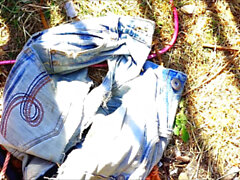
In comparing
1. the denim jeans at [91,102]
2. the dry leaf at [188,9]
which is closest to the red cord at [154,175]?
the denim jeans at [91,102]

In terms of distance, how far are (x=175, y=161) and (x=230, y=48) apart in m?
0.77

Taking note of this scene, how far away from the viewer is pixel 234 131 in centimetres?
222

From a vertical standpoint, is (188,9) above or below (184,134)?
above

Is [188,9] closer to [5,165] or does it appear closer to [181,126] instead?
[181,126]

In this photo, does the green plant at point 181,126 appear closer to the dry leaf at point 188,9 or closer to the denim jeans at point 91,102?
the denim jeans at point 91,102

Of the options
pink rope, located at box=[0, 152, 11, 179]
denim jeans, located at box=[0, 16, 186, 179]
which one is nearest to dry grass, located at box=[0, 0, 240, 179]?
denim jeans, located at box=[0, 16, 186, 179]

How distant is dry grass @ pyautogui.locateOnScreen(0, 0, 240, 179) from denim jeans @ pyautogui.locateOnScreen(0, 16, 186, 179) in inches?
5.0

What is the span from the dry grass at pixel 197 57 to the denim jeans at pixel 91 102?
126mm

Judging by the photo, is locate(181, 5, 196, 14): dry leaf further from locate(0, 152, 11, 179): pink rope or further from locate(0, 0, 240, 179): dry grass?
locate(0, 152, 11, 179): pink rope

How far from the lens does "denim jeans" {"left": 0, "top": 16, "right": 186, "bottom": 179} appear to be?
1.95 meters

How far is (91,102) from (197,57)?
0.72 m

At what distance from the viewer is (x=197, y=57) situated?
89.6 inches

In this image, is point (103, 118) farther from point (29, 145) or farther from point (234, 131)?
point (234, 131)

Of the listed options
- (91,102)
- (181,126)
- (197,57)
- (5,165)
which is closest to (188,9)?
(197,57)
